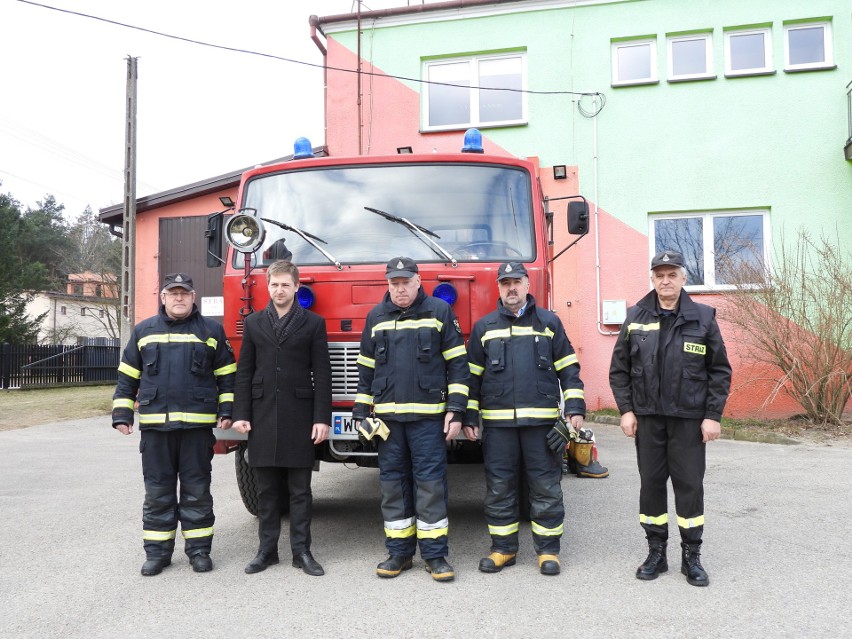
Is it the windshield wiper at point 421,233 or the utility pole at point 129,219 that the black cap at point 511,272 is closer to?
the windshield wiper at point 421,233

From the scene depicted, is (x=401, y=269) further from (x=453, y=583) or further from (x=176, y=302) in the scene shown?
(x=453, y=583)

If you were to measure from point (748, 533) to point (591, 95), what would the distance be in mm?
9061

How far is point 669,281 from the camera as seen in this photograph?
13.7 ft

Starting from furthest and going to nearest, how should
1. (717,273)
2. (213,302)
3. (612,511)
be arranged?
(213,302)
(717,273)
(612,511)

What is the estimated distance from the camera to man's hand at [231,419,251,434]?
4379mm

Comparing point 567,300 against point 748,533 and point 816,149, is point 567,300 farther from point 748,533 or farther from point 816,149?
point 748,533

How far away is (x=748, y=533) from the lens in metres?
5.08

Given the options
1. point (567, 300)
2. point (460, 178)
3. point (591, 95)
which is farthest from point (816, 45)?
point (460, 178)

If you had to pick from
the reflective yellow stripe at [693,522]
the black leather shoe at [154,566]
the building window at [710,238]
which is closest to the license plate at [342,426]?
the black leather shoe at [154,566]

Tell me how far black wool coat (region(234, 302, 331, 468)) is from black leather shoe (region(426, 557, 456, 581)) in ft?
3.09

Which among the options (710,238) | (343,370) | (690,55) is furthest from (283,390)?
(690,55)

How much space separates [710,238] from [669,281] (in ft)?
27.7

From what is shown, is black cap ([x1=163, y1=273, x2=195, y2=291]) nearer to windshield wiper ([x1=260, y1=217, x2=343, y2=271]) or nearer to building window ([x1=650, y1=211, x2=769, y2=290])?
windshield wiper ([x1=260, y1=217, x2=343, y2=271])

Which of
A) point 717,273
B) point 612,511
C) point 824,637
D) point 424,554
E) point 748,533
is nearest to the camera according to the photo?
point 824,637
